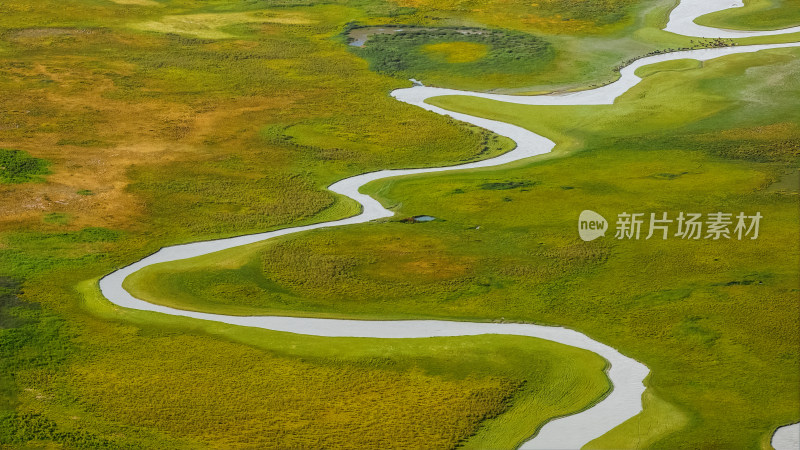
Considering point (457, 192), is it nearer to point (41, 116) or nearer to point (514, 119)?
point (514, 119)

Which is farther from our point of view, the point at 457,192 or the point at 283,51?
the point at 283,51

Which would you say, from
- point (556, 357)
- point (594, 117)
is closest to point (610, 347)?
point (556, 357)

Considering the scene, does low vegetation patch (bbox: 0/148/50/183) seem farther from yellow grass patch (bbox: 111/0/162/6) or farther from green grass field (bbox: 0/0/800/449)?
yellow grass patch (bbox: 111/0/162/6)

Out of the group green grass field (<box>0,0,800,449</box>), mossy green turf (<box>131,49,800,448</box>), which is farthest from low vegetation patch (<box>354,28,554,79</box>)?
mossy green turf (<box>131,49,800,448</box>)

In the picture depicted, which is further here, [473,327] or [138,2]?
[138,2]

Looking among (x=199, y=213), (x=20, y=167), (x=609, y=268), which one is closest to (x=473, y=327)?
(x=609, y=268)

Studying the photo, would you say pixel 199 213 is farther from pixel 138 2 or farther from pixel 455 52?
pixel 138 2

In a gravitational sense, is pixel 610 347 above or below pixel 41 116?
below
